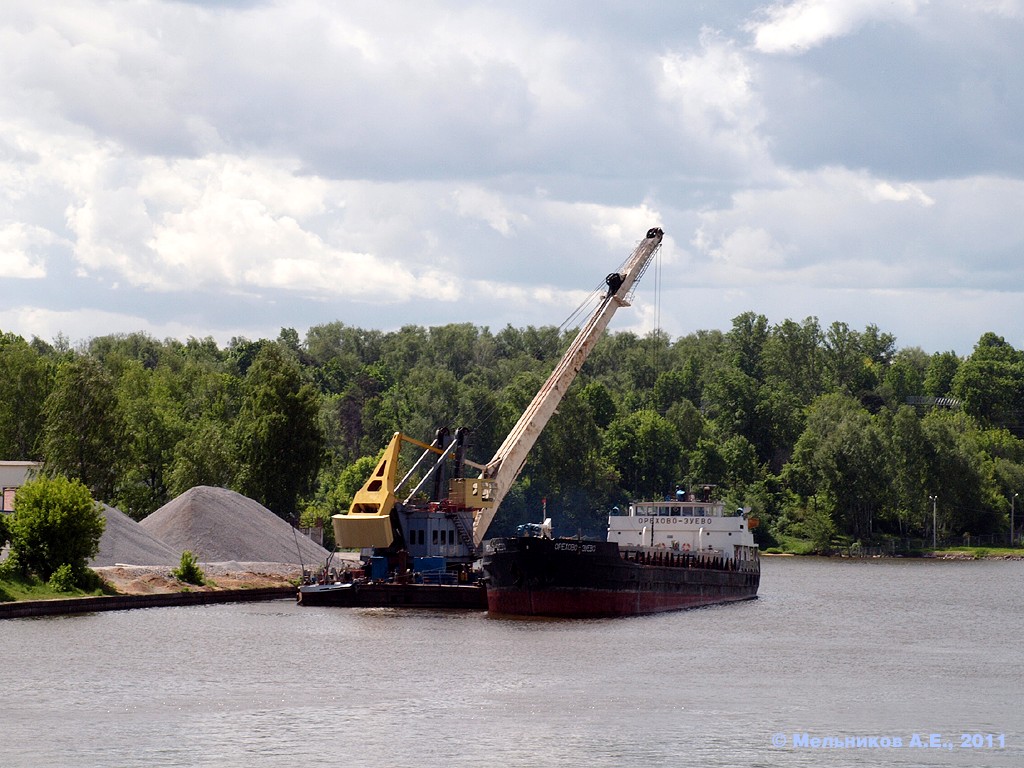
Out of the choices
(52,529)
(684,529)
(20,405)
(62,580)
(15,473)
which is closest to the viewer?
(62,580)

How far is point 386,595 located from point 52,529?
56.9 ft

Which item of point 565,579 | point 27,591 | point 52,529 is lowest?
point 27,591

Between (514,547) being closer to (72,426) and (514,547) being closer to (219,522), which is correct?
(219,522)

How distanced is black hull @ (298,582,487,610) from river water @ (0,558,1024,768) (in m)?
3.65

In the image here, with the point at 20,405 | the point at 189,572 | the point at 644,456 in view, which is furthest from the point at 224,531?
the point at 644,456

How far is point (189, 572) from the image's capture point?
7912 cm

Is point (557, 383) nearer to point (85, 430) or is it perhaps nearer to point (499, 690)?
point (85, 430)

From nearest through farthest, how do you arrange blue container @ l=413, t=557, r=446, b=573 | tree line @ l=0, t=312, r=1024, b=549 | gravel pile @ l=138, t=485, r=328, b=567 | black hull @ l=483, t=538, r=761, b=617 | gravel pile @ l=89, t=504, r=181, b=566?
black hull @ l=483, t=538, r=761, b=617
gravel pile @ l=89, t=504, r=181, b=566
blue container @ l=413, t=557, r=446, b=573
gravel pile @ l=138, t=485, r=328, b=567
tree line @ l=0, t=312, r=1024, b=549

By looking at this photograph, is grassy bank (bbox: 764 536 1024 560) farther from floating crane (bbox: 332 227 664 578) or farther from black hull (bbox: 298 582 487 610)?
black hull (bbox: 298 582 487 610)

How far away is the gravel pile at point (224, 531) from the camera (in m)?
88.8

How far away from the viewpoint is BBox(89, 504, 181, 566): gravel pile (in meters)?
80.1

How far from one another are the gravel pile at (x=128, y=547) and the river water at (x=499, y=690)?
322 inches

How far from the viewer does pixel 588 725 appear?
40.4m

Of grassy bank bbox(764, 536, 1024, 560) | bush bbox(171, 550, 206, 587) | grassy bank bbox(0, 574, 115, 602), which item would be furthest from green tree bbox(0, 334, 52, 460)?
grassy bank bbox(764, 536, 1024, 560)
